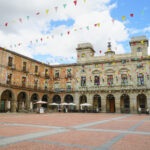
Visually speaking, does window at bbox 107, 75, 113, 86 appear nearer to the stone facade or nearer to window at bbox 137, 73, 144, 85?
the stone facade

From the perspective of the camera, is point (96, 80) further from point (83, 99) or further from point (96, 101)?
point (83, 99)

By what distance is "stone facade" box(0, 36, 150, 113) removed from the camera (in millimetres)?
33594

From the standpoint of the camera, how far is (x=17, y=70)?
34.2m

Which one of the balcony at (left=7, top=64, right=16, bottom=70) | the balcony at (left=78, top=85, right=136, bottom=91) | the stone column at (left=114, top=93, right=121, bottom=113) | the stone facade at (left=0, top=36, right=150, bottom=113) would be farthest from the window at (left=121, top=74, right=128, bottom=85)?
the balcony at (left=7, top=64, right=16, bottom=70)

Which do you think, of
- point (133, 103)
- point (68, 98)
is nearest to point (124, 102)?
point (133, 103)

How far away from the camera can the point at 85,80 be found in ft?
133

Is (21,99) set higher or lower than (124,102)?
higher

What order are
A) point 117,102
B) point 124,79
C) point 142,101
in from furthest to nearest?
point 124,79 < point 117,102 < point 142,101

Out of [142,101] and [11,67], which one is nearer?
[11,67]

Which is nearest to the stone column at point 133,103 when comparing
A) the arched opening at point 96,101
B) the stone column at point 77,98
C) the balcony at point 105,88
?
the balcony at point 105,88

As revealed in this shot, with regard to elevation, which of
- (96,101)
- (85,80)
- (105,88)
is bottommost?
(96,101)

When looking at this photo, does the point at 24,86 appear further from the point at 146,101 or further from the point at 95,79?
the point at 146,101

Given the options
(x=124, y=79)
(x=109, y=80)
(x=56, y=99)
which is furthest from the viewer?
(x=56, y=99)

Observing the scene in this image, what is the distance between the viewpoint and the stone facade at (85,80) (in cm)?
3359
